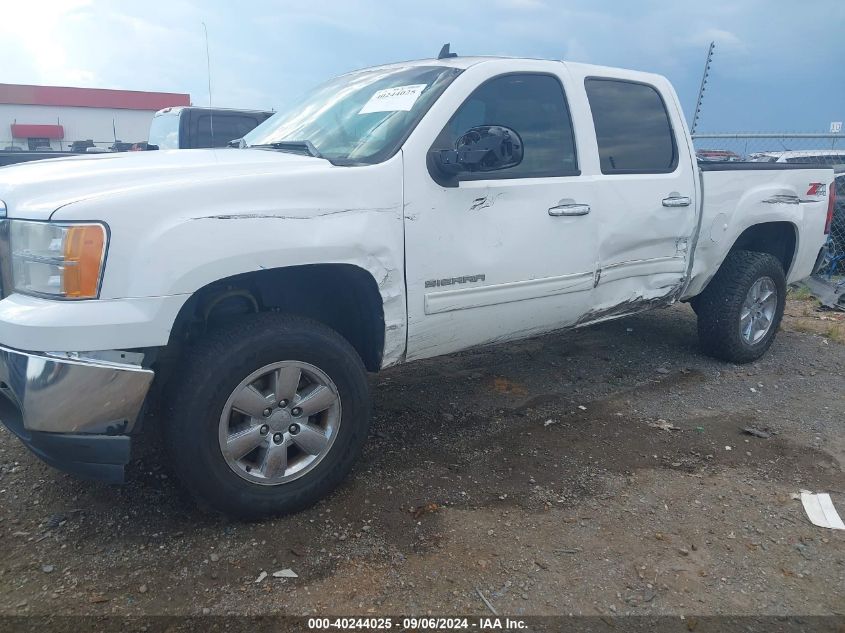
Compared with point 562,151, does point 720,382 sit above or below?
below

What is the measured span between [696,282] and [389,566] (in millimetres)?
3119

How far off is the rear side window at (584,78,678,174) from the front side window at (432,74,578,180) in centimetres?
26

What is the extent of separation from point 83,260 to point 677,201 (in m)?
3.37

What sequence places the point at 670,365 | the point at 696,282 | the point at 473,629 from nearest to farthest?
the point at 473,629
the point at 696,282
the point at 670,365

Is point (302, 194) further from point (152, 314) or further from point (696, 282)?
point (696, 282)

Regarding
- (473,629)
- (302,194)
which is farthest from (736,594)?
(302,194)

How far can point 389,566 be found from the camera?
251 centimetres

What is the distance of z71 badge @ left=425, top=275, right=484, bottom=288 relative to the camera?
3.07 metres

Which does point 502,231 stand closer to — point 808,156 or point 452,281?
point 452,281

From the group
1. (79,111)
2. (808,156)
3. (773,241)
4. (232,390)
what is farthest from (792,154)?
(79,111)

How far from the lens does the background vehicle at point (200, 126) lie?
950 centimetres

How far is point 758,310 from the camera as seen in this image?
5.05 m

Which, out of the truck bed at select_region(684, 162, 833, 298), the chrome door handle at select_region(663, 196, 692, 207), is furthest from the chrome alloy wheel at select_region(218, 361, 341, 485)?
the truck bed at select_region(684, 162, 833, 298)

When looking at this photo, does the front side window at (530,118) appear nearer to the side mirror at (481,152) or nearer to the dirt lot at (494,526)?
the side mirror at (481,152)
